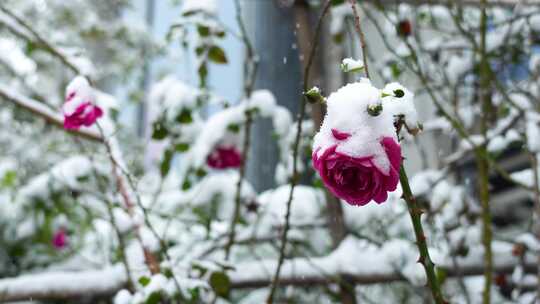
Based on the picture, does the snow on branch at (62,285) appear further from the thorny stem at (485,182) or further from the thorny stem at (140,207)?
the thorny stem at (485,182)

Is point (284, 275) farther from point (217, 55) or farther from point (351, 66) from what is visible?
point (351, 66)

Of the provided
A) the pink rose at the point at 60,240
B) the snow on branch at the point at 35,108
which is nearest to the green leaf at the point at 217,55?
the snow on branch at the point at 35,108

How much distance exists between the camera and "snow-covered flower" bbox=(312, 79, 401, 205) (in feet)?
1.57

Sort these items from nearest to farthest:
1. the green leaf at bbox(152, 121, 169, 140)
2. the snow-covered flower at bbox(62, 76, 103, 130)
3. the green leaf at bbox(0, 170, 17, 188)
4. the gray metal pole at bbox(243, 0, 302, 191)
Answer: the snow-covered flower at bbox(62, 76, 103, 130)
the green leaf at bbox(152, 121, 169, 140)
the gray metal pole at bbox(243, 0, 302, 191)
the green leaf at bbox(0, 170, 17, 188)

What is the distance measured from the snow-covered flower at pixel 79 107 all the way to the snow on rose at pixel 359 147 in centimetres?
65

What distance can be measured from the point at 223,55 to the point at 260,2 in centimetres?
81

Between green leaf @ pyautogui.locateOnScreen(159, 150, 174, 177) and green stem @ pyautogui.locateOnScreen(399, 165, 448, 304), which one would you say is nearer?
green stem @ pyautogui.locateOnScreen(399, 165, 448, 304)

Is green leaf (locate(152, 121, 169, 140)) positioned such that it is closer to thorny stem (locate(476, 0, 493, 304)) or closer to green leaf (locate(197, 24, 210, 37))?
green leaf (locate(197, 24, 210, 37))

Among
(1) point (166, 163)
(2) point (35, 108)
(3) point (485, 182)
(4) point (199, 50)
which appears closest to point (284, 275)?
(1) point (166, 163)

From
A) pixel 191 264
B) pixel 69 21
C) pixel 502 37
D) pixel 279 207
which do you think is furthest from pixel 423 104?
pixel 69 21

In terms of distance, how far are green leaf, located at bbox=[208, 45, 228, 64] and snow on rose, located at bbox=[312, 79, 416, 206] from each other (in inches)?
41.8

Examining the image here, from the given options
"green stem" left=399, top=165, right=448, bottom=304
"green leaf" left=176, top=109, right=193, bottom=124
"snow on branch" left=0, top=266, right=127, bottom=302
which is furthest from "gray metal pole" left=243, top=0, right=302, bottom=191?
"green stem" left=399, top=165, right=448, bottom=304

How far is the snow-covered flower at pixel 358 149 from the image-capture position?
480 millimetres

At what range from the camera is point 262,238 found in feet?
5.85
